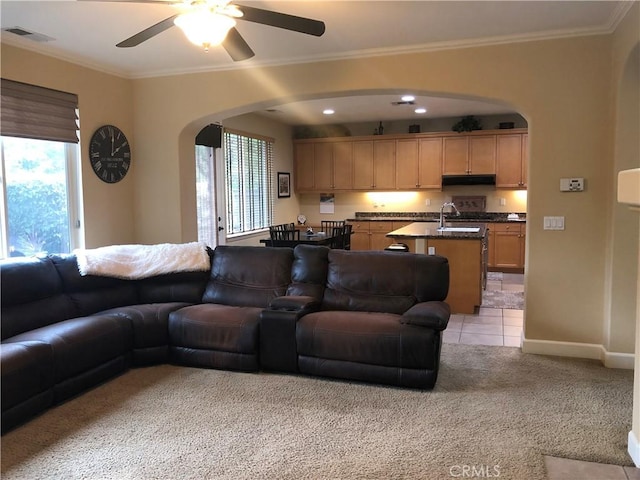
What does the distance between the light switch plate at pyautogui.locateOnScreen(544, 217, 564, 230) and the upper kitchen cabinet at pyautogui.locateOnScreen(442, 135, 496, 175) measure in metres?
4.45

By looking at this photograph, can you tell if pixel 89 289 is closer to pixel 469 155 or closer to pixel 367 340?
pixel 367 340

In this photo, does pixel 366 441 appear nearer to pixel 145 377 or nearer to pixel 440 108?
pixel 145 377

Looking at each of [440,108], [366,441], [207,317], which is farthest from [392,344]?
[440,108]

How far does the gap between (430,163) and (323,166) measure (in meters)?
1.99

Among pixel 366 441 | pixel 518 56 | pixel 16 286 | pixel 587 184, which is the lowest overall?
pixel 366 441

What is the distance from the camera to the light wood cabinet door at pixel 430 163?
8711 millimetres

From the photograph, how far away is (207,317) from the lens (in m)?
4.02

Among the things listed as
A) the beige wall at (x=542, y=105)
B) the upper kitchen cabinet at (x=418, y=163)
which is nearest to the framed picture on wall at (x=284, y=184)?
the upper kitchen cabinet at (x=418, y=163)

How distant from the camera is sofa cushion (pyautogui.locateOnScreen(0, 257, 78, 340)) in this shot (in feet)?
11.5

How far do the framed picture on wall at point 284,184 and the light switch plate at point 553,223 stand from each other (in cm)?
544

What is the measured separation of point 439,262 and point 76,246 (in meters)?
3.45

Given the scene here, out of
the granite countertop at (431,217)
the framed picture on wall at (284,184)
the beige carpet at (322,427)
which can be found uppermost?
the framed picture on wall at (284,184)

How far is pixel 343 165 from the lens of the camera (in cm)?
930

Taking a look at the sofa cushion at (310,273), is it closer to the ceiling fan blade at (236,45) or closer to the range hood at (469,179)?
the ceiling fan blade at (236,45)
